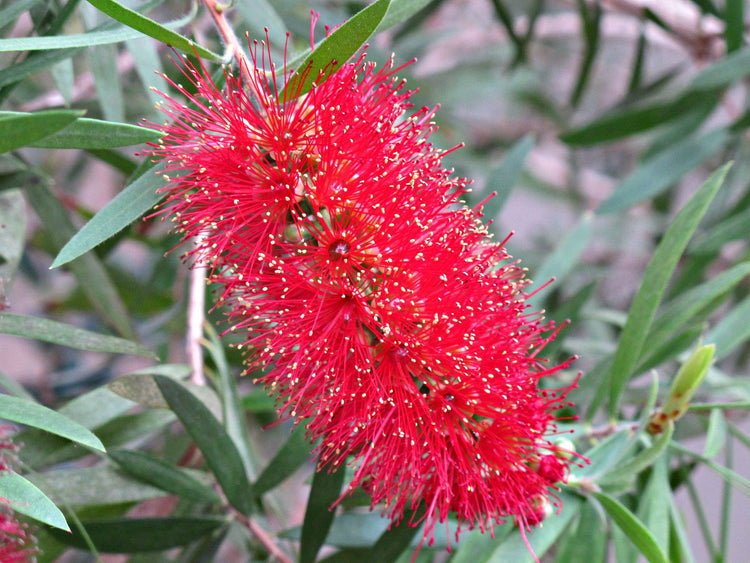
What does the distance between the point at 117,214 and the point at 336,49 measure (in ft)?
0.73

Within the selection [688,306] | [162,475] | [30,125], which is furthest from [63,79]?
[688,306]

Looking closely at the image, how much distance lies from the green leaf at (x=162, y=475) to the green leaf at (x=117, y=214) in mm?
258

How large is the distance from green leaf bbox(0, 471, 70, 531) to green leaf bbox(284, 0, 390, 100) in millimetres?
367

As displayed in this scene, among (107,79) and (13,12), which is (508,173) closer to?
(107,79)

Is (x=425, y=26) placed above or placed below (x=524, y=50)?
above

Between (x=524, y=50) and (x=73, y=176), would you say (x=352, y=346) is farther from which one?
(x=73, y=176)

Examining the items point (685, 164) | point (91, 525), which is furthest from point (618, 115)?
point (91, 525)

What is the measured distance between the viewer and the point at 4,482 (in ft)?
1.70

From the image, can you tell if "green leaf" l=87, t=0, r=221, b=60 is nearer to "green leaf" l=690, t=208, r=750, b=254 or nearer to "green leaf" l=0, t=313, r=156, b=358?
"green leaf" l=0, t=313, r=156, b=358

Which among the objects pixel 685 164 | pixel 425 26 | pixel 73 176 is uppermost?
pixel 425 26

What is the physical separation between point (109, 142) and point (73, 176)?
1148mm

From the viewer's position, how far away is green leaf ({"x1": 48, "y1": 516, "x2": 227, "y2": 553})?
0.75 m

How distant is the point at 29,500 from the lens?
1.66 feet

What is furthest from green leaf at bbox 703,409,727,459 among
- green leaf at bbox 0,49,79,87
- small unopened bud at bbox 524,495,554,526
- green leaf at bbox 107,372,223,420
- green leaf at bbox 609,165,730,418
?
green leaf at bbox 0,49,79,87
